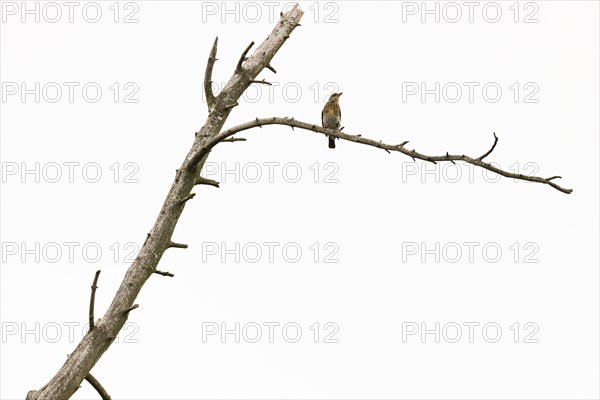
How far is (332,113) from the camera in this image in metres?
14.1

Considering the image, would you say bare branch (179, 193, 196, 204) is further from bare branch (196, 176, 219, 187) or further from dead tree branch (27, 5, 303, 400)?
bare branch (196, 176, 219, 187)

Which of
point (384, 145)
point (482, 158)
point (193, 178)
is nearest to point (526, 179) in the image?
point (482, 158)

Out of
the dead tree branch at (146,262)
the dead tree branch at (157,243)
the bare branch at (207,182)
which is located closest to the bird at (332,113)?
the dead tree branch at (146,262)

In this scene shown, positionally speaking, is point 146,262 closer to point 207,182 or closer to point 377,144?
point 207,182

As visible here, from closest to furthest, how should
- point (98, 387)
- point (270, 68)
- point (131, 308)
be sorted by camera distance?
point (131, 308), point (98, 387), point (270, 68)

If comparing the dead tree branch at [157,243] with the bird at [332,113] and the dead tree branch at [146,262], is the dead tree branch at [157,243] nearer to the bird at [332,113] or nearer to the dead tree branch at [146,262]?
the dead tree branch at [146,262]

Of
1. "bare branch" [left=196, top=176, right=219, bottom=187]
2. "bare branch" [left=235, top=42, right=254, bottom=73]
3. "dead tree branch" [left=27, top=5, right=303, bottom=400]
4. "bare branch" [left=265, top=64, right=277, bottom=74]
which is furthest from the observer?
"bare branch" [left=265, top=64, right=277, bottom=74]

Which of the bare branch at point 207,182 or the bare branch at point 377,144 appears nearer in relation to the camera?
the bare branch at point 377,144

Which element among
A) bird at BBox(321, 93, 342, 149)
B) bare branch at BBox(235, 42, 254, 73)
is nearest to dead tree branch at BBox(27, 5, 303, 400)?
bare branch at BBox(235, 42, 254, 73)

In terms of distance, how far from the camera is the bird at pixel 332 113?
1412cm

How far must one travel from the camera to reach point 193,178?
6.61 meters

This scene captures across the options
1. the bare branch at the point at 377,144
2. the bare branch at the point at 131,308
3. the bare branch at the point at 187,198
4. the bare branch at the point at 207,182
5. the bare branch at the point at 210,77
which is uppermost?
the bare branch at the point at 210,77

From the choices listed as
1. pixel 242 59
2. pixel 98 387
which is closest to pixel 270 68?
pixel 242 59

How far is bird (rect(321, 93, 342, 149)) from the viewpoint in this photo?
14.1 meters
